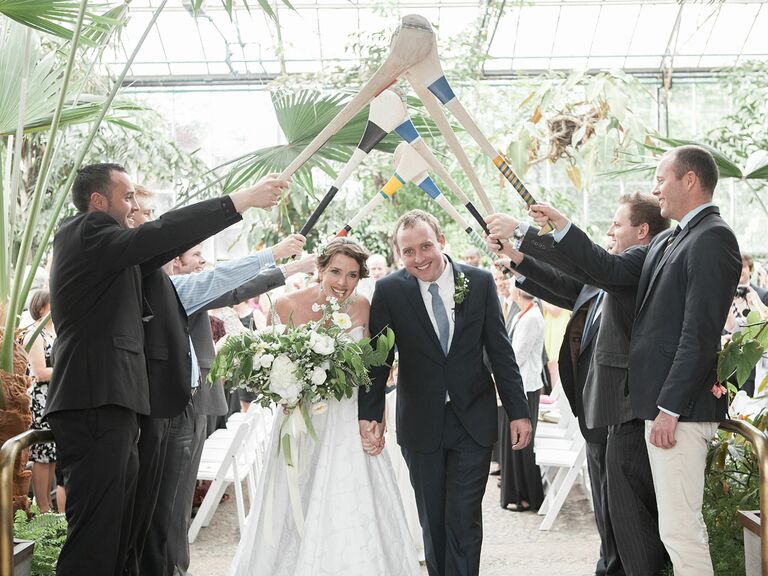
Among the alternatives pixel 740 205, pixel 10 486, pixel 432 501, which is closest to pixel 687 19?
pixel 740 205

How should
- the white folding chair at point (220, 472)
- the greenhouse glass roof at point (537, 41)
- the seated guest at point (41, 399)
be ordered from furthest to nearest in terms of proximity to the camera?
the greenhouse glass roof at point (537, 41)
the seated guest at point (41, 399)
the white folding chair at point (220, 472)

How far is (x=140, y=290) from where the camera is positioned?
152 inches

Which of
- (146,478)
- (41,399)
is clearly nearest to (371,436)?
(146,478)

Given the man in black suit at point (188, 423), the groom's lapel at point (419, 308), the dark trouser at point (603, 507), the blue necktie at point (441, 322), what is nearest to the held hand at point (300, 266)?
the man in black suit at point (188, 423)

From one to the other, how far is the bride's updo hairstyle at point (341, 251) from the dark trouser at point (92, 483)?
1.56 m

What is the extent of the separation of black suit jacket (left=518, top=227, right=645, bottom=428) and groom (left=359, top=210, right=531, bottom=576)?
0.41m

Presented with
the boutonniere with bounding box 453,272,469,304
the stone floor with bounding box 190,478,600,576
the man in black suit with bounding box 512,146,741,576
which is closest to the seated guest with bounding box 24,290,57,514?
the stone floor with bounding box 190,478,600,576

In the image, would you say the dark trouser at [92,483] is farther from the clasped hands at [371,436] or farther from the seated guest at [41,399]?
the seated guest at [41,399]

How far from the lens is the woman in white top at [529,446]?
24.1ft

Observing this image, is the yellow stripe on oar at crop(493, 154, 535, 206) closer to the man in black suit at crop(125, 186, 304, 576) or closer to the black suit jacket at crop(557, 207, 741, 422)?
the black suit jacket at crop(557, 207, 741, 422)

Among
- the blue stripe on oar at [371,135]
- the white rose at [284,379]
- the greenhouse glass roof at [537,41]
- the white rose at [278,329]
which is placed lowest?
the white rose at [284,379]

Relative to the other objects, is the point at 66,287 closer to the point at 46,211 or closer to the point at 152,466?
the point at 152,466

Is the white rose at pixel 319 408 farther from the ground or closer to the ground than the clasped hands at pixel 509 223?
closer to the ground

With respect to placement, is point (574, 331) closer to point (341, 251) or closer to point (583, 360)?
point (583, 360)
